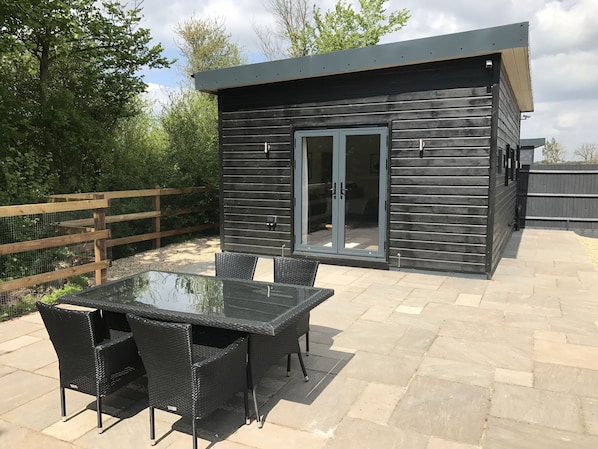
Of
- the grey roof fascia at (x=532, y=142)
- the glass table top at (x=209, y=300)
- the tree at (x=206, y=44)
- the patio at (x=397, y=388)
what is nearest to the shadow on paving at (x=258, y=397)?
the patio at (x=397, y=388)

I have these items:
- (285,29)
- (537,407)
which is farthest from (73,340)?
(285,29)

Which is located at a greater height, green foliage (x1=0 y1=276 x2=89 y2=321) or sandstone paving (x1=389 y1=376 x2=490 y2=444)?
green foliage (x1=0 y1=276 x2=89 y2=321)

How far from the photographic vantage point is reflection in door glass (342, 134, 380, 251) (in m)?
6.20

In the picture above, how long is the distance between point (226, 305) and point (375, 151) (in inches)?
161

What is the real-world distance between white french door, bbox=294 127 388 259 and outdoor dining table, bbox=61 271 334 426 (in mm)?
3436

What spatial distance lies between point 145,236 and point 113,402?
5046 mm

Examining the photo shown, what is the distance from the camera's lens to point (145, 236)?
24.5 ft

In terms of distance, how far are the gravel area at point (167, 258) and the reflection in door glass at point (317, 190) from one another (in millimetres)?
1556

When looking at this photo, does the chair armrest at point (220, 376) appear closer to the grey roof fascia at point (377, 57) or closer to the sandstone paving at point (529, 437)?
the sandstone paving at point (529, 437)

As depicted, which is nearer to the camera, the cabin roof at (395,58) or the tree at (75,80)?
the cabin roof at (395,58)

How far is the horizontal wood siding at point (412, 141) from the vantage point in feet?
18.4

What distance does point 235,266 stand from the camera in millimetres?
3734

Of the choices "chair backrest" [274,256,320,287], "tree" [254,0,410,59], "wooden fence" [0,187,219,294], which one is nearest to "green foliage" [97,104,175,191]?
"wooden fence" [0,187,219,294]

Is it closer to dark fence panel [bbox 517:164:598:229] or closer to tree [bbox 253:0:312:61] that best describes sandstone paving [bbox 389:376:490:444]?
dark fence panel [bbox 517:164:598:229]
